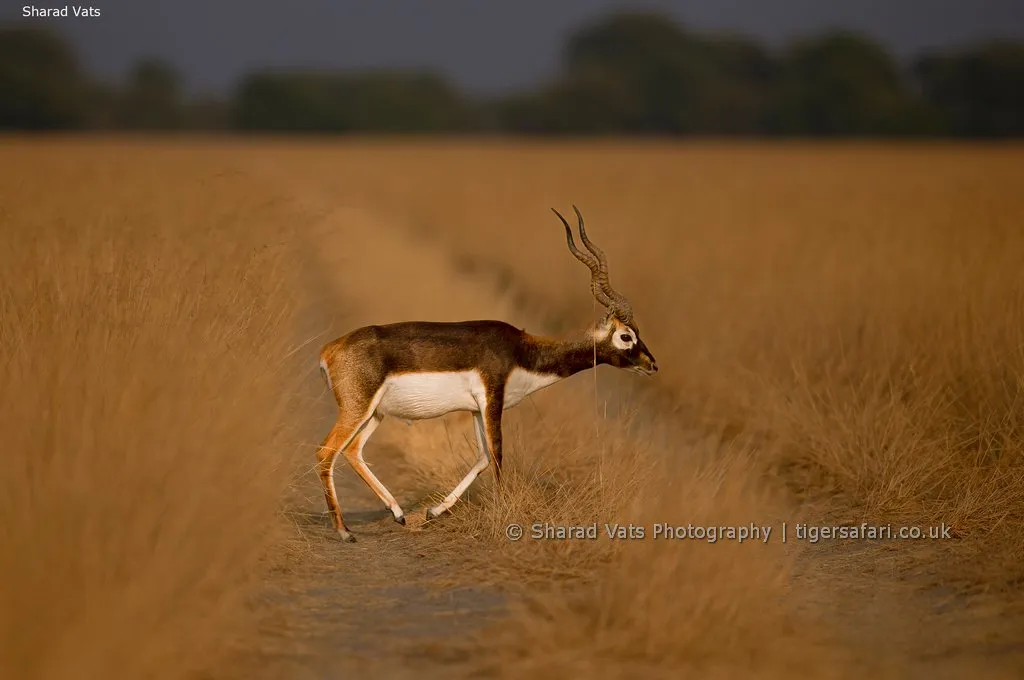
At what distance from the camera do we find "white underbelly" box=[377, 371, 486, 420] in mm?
6617

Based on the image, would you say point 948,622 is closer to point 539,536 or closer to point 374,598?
point 539,536

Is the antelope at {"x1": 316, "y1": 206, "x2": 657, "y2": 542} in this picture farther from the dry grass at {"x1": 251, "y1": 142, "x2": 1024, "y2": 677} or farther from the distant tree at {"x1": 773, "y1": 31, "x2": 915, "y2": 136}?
the distant tree at {"x1": 773, "y1": 31, "x2": 915, "y2": 136}

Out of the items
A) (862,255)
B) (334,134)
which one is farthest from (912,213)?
(334,134)

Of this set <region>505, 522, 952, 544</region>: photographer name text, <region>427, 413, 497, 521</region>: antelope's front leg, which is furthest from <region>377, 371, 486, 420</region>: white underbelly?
<region>505, 522, 952, 544</region>: photographer name text

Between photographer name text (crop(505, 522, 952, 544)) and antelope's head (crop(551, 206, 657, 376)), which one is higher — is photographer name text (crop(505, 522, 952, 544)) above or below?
below

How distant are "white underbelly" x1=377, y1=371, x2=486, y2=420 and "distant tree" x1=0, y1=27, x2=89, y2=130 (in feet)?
299

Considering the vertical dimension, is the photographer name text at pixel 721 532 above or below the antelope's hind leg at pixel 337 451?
below

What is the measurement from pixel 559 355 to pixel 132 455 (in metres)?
2.66

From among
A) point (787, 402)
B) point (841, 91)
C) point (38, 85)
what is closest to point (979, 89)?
point (841, 91)

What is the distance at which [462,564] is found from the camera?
625 cm

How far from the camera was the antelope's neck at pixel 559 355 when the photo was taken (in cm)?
695

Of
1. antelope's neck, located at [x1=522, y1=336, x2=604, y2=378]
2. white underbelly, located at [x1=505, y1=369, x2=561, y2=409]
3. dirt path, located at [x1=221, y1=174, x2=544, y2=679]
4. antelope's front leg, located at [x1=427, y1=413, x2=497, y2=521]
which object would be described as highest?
antelope's neck, located at [x1=522, y1=336, x2=604, y2=378]

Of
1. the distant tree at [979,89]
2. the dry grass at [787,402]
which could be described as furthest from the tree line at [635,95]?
the dry grass at [787,402]

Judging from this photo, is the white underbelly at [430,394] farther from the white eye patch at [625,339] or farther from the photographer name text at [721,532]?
the white eye patch at [625,339]
